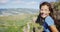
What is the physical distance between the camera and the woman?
2180 millimetres

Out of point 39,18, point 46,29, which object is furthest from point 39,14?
point 46,29

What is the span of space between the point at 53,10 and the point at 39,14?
0.57ft

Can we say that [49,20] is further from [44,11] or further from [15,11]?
[15,11]

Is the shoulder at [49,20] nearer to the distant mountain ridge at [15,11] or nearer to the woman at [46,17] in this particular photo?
the woman at [46,17]

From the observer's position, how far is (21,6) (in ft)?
7.45

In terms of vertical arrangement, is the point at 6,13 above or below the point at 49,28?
above

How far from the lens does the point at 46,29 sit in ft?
7.22

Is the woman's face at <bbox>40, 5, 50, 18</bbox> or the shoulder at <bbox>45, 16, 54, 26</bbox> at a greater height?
the woman's face at <bbox>40, 5, 50, 18</bbox>

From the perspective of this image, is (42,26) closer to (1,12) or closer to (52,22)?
(52,22)

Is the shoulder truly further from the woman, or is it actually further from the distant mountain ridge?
the distant mountain ridge

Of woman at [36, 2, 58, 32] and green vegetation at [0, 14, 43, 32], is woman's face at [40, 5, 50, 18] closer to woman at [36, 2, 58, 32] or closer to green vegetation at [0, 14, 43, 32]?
woman at [36, 2, 58, 32]

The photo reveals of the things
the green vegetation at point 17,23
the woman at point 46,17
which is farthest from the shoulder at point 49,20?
the green vegetation at point 17,23

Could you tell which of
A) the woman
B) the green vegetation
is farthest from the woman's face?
the green vegetation

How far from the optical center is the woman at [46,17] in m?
2.18
